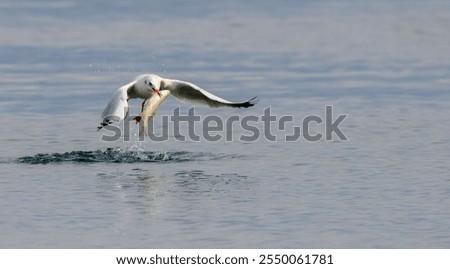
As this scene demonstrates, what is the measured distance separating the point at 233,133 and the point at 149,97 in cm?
296

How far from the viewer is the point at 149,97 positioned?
20203mm

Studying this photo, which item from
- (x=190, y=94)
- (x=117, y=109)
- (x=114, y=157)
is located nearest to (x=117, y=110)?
(x=117, y=109)

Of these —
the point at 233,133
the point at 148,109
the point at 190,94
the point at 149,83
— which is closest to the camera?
the point at 148,109

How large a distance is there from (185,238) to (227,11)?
2489 cm

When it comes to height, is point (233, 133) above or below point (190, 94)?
below

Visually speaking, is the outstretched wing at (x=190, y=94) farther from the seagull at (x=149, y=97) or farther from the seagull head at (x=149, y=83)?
the seagull head at (x=149, y=83)

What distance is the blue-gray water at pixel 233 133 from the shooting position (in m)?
16.1

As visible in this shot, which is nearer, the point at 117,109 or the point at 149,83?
the point at 117,109

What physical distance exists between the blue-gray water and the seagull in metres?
0.75

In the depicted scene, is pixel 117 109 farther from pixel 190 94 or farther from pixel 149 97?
pixel 190 94

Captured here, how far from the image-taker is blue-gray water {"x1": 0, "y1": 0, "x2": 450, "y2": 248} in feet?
52.7

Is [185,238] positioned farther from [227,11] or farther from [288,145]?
[227,11]

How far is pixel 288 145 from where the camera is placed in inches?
850

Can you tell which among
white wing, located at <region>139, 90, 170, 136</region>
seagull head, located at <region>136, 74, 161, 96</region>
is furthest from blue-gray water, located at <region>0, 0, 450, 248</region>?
seagull head, located at <region>136, 74, 161, 96</region>
